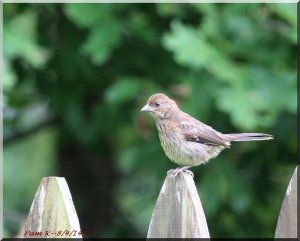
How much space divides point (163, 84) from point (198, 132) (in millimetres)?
1183

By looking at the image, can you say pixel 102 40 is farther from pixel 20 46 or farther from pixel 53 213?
pixel 53 213

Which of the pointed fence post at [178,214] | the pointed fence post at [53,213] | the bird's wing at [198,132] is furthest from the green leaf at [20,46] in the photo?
the pointed fence post at [178,214]

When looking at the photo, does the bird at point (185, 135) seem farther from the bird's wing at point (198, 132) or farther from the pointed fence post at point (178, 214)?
the pointed fence post at point (178, 214)

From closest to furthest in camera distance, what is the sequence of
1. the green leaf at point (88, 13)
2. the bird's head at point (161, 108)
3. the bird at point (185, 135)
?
1. the bird at point (185, 135)
2. the bird's head at point (161, 108)
3. the green leaf at point (88, 13)

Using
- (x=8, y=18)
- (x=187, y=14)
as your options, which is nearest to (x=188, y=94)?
(x=187, y=14)

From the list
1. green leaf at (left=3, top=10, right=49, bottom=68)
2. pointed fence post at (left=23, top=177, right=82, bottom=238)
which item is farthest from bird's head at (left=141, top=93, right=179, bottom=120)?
pointed fence post at (left=23, top=177, right=82, bottom=238)

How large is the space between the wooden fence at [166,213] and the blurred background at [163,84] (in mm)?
2329

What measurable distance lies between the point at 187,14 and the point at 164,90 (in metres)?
0.72

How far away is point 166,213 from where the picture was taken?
10.4 ft

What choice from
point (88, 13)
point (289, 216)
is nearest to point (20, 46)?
point (88, 13)

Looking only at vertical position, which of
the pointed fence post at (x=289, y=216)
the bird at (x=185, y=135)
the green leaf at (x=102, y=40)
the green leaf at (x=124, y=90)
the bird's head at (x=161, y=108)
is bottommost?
the pointed fence post at (x=289, y=216)

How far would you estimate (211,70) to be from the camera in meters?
5.71

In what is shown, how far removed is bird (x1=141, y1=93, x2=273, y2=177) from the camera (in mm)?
5051

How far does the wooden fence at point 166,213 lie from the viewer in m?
3.13
